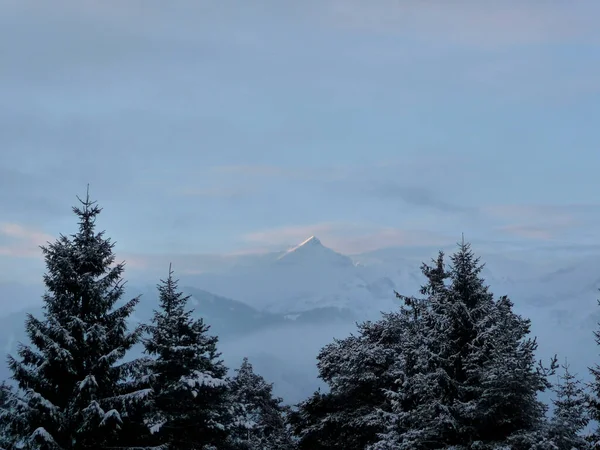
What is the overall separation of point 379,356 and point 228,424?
448 inches

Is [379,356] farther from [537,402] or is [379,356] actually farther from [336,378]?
[537,402]

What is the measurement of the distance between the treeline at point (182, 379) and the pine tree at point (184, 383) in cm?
6

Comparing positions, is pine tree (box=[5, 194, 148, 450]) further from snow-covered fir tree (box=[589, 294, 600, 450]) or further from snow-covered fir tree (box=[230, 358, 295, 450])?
snow-covered fir tree (box=[230, 358, 295, 450])

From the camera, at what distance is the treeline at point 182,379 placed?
911 inches

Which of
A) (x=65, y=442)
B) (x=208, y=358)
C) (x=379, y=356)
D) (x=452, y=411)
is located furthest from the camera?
(x=379, y=356)

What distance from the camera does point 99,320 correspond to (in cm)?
2480

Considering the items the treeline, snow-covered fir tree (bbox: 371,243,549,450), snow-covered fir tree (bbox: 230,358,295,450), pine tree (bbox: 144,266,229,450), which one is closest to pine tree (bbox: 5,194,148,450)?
the treeline

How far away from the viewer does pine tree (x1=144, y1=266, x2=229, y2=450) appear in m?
28.0

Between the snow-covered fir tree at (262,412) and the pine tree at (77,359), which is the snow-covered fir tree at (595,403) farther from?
the snow-covered fir tree at (262,412)

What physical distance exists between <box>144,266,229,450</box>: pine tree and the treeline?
58mm

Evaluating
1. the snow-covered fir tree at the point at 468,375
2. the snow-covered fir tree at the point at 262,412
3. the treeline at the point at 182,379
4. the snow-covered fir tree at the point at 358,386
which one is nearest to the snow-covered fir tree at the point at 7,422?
the treeline at the point at 182,379

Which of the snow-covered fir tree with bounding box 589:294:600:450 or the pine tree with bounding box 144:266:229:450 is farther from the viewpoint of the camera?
the pine tree with bounding box 144:266:229:450

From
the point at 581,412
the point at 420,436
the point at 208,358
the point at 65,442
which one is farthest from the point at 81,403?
the point at 581,412

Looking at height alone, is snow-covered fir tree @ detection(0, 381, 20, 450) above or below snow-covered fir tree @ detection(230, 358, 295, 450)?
above
